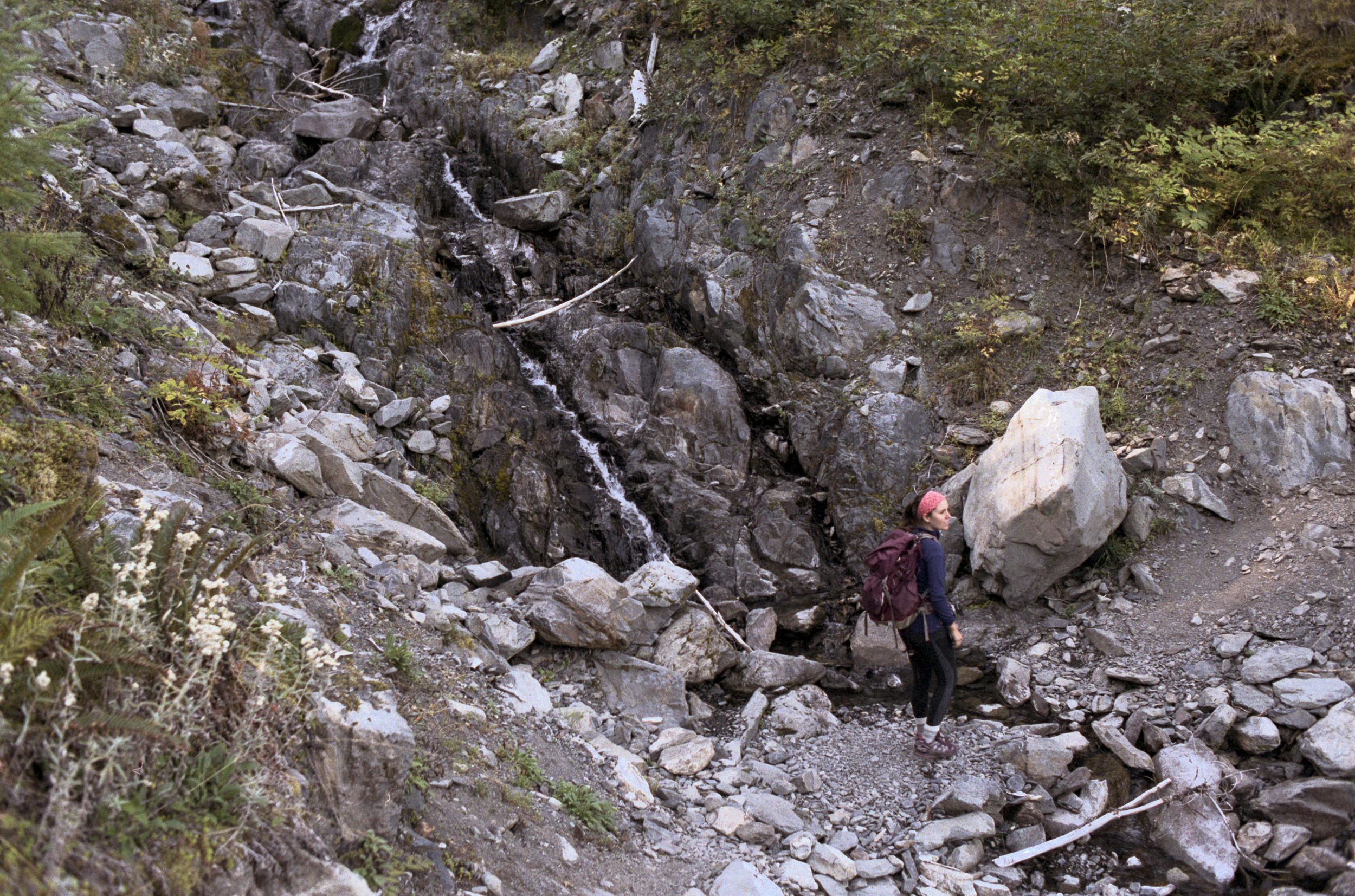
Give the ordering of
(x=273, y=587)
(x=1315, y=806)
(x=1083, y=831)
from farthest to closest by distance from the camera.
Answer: (x=1083, y=831), (x=1315, y=806), (x=273, y=587)

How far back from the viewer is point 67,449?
419 centimetres

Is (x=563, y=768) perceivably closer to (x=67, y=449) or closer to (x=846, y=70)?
(x=67, y=449)

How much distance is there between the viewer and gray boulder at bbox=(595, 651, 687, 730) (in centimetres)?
671

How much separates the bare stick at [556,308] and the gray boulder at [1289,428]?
9.30m

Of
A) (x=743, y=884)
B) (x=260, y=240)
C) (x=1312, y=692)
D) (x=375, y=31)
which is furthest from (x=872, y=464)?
(x=375, y=31)

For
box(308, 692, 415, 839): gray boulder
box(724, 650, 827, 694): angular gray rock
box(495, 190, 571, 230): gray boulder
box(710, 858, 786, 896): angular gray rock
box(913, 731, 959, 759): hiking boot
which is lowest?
box(724, 650, 827, 694): angular gray rock

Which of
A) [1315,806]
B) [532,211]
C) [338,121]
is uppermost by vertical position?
[338,121]

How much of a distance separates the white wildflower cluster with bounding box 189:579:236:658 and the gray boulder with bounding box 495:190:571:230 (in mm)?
11875

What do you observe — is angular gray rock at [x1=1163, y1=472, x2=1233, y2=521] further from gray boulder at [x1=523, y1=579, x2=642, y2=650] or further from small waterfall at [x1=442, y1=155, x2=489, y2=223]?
small waterfall at [x1=442, y1=155, x2=489, y2=223]

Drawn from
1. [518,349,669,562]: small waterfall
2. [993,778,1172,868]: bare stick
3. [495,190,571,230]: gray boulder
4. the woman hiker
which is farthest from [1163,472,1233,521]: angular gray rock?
[495,190,571,230]: gray boulder

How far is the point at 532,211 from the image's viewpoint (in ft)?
45.4

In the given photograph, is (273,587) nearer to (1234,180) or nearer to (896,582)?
(896,582)

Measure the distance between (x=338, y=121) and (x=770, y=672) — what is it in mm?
14028

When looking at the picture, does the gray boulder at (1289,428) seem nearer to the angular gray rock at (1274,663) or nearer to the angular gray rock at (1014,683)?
the angular gray rock at (1274,663)
